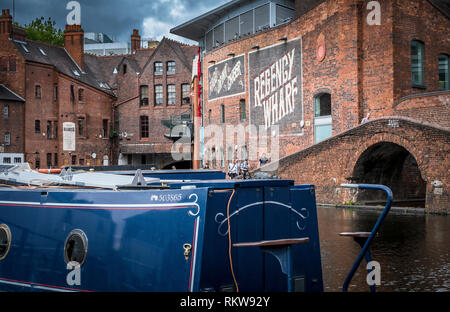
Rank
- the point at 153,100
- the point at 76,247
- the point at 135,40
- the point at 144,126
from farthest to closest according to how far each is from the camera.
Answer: the point at 135,40 < the point at 144,126 < the point at 153,100 < the point at 76,247

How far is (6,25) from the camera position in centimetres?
4369

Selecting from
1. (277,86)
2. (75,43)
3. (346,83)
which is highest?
(75,43)

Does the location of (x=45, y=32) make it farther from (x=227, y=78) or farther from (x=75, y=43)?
(x=227, y=78)

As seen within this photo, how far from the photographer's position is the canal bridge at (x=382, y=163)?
16.6m

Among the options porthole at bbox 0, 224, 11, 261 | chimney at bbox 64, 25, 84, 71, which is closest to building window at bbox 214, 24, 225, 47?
chimney at bbox 64, 25, 84, 71

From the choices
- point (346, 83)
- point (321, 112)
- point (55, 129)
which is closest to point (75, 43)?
point (55, 129)

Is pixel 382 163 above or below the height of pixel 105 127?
below

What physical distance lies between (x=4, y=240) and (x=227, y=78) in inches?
1068

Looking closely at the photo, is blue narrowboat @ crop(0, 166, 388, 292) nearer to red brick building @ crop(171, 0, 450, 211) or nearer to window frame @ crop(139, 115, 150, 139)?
red brick building @ crop(171, 0, 450, 211)

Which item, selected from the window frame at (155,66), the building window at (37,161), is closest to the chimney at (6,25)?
the building window at (37,161)

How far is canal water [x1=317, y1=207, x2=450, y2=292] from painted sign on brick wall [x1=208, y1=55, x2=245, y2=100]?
16.9 meters

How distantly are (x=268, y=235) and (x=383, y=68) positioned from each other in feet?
58.7

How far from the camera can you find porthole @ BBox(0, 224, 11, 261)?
6848 millimetres

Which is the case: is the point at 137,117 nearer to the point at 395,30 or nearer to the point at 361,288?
the point at 395,30
